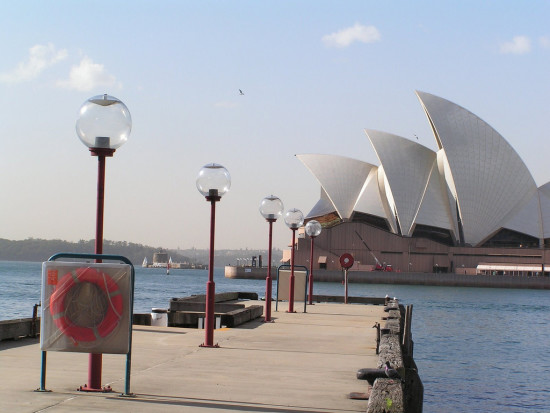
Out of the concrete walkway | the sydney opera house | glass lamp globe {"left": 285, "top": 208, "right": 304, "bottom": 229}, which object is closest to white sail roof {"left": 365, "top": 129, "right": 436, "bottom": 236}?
the sydney opera house

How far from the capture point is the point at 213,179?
9102 mm

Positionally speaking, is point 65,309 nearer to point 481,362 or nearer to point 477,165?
point 481,362

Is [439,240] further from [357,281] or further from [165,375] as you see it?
[165,375]

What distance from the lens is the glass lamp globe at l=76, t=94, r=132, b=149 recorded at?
6.15 m

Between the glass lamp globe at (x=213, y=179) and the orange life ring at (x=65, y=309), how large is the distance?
11.0ft

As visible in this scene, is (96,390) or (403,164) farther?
(403,164)

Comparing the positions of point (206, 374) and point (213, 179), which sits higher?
point (213, 179)

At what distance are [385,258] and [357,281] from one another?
3591 millimetres

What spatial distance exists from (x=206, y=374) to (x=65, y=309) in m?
1.51

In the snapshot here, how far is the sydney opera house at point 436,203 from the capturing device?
69.1m

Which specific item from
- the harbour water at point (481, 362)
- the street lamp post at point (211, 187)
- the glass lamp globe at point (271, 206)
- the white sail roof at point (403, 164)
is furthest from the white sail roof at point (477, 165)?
the street lamp post at point (211, 187)

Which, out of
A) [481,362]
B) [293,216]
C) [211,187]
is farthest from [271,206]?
[481,362]

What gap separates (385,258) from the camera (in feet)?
277

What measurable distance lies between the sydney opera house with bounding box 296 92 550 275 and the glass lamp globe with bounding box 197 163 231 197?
196 ft
